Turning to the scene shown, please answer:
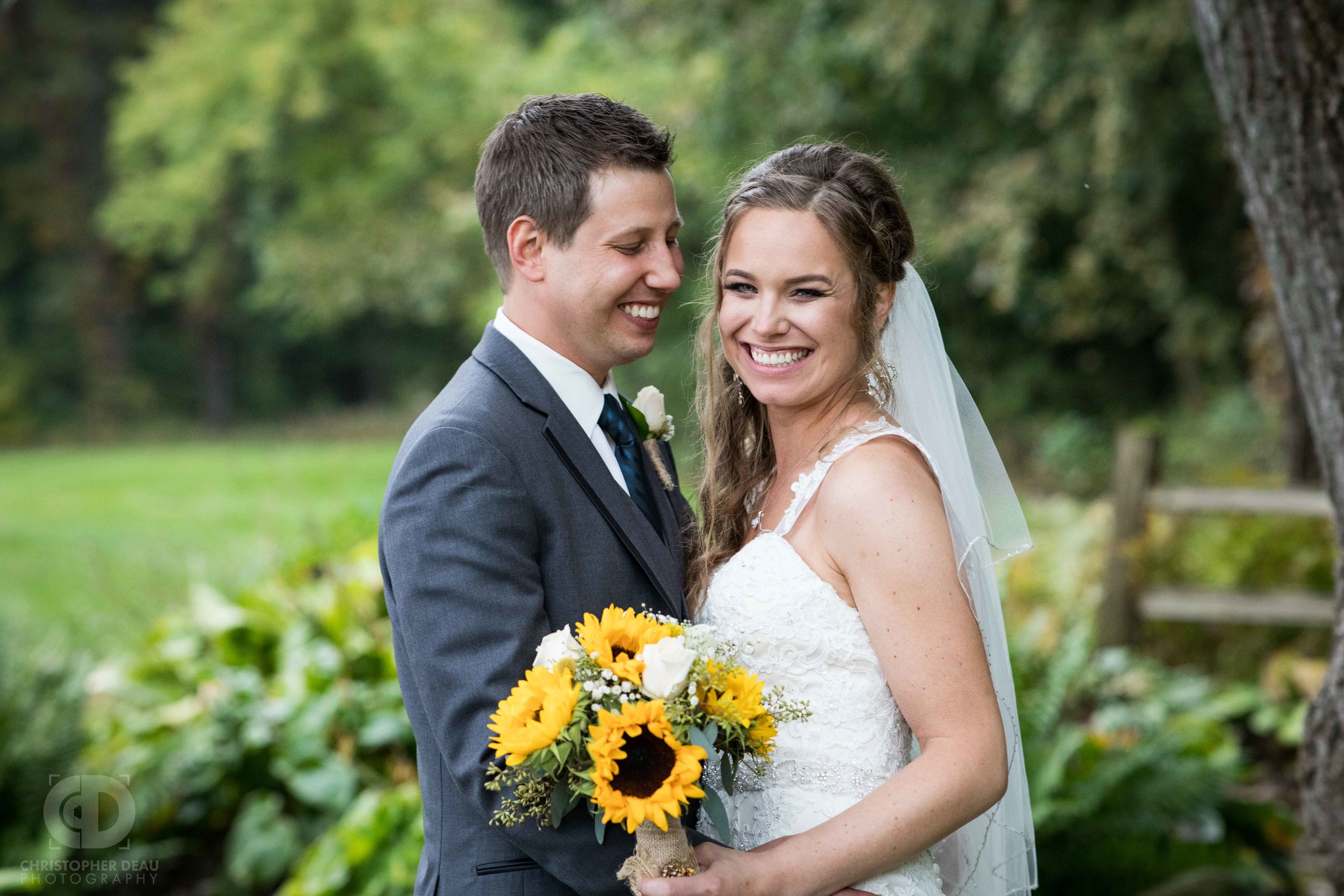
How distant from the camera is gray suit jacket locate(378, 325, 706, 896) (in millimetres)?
1942

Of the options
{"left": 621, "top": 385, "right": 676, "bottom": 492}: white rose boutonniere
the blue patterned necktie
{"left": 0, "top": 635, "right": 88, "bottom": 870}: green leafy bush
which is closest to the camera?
the blue patterned necktie

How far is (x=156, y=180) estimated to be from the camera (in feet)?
79.1

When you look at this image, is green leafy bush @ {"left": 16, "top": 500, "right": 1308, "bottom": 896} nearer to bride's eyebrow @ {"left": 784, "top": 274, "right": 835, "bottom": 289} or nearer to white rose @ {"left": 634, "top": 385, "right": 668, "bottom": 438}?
white rose @ {"left": 634, "top": 385, "right": 668, "bottom": 438}

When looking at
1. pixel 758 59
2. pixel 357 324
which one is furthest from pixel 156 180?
pixel 758 59

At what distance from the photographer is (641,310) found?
2.39m

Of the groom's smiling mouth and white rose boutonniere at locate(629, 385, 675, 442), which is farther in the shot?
white rose boutonniere at locate(629, 385, 675, 442)

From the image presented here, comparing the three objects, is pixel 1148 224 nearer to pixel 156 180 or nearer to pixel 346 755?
pixel 346 755

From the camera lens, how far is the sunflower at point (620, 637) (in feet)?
5.75

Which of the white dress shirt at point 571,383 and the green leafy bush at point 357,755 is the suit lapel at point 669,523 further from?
the green leafy bush at point 357,755

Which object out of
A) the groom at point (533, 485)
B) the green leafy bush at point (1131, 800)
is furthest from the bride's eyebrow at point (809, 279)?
the green leafy bush at point (1131, 800)

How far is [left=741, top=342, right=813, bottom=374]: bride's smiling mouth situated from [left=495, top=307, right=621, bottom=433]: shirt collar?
363mm

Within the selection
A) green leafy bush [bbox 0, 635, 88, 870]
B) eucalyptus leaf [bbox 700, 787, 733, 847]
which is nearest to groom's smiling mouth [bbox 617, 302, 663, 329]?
eucalyptus leaf [bbox 700, 787, 733, 847]

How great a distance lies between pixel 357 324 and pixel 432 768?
27.7 meters

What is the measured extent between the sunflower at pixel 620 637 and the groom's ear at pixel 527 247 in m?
0.82
